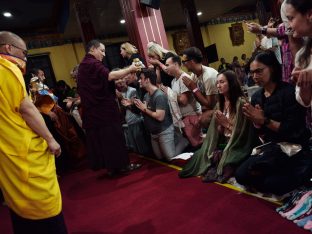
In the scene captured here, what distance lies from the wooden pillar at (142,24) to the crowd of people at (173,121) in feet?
0.66

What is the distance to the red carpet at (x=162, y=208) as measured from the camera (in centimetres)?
202

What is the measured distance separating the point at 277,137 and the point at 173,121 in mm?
1487

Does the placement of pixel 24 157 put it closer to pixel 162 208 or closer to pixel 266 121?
pixel 162 208

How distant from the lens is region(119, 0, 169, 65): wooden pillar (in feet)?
14.6

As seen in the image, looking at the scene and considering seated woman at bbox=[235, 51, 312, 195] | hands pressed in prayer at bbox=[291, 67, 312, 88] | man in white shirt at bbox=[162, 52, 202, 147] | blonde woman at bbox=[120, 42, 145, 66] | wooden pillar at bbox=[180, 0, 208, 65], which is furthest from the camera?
wooden pillar at bbox=[180, 0, 208, 65]

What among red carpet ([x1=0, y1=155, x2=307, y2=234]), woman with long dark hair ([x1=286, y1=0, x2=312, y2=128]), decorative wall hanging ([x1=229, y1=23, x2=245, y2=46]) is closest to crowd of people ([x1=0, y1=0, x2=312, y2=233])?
woman with long dark hair ([x1=286, y1=0, x2=312, y2=128])

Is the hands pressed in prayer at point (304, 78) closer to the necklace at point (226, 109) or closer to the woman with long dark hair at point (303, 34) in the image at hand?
the woman with long dark hair at point (303, 34)

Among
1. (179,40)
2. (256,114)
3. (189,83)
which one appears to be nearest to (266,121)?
(256,114)

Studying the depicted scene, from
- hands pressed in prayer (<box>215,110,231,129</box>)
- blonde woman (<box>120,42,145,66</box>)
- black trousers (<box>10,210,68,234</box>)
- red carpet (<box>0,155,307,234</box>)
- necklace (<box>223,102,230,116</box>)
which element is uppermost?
blonde woman (<box>120,42,145,66</box>)

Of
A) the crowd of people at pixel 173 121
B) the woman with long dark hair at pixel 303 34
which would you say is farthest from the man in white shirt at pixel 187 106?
the woman with long dark hair at pixel 303 34

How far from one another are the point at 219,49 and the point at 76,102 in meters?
10.3

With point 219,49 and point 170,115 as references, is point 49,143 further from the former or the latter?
point 219,49

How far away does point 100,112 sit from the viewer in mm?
3479

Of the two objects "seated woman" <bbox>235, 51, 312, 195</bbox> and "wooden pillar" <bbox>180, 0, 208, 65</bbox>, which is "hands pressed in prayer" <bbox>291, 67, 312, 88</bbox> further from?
"wooden pillar" <bbox>180, 0, 208, 65</bbox>
